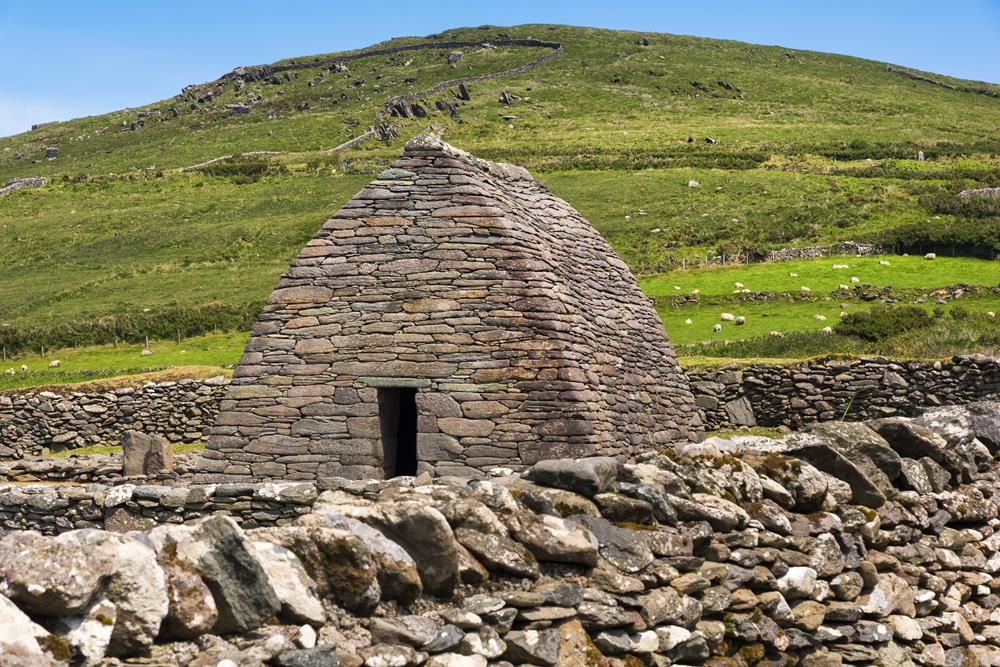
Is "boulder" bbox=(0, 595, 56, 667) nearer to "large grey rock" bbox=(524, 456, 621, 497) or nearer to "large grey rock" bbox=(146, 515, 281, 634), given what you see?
"large grey rock" bbox=(146, 515, 281, 634)

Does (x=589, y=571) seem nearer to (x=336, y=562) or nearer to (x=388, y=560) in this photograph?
(x=388, y=560)

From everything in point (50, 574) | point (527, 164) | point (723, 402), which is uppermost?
point (527, 164)

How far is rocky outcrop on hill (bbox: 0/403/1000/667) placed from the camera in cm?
365

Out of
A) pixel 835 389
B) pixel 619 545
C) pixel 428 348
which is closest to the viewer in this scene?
pixel 619 545

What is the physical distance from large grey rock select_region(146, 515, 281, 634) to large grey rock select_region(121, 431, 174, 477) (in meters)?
12.8

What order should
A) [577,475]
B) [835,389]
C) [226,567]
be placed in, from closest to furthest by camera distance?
[226,567]
[577,475]
[835,389]

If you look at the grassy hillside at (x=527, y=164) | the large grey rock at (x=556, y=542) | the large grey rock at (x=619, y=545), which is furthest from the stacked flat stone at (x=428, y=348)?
the grassy hillside at (x=527, y=164)

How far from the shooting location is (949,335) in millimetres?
22469

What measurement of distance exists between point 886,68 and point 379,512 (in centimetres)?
17269

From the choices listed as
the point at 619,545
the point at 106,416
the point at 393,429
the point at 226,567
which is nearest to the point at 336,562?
the point at 226,567

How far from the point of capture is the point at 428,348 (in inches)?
476

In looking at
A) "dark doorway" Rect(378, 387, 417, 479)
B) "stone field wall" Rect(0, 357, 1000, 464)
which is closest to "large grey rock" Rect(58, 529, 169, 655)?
"dark doorway" Rect(378, 387, 417, 479)

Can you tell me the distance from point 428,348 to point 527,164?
226 ft

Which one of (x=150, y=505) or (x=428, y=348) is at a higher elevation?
(x=428, y=348)
